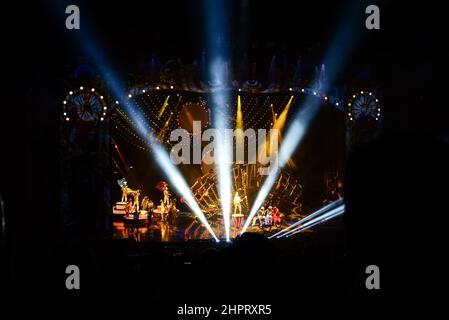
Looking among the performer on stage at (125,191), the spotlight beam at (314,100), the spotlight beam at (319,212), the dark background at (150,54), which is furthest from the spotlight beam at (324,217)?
the performer on stage at (125,191)

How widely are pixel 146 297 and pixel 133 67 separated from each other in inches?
293

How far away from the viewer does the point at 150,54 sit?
9.43m

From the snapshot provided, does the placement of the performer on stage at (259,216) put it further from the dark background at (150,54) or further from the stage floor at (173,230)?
the dark background at (150,54)

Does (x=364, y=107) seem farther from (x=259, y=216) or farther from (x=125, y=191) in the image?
(x=125, y=191)

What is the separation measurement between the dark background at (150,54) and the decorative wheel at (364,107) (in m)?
0.28

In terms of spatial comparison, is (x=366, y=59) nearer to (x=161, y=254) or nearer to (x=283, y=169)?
(x=283, y=169)

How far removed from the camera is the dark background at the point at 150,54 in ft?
27.9

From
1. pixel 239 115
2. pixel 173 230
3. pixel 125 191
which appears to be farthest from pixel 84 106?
pixel 239 115

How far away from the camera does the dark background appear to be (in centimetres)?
851

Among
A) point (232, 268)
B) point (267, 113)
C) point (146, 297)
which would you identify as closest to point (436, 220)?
point (232, 268)

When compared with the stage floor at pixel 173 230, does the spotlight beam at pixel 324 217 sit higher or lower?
higher

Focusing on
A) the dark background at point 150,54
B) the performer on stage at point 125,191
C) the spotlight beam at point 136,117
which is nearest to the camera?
the dark background at point 150,54

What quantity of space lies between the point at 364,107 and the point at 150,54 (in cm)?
555

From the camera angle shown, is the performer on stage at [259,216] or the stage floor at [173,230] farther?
the performer on stage at [259,216]
